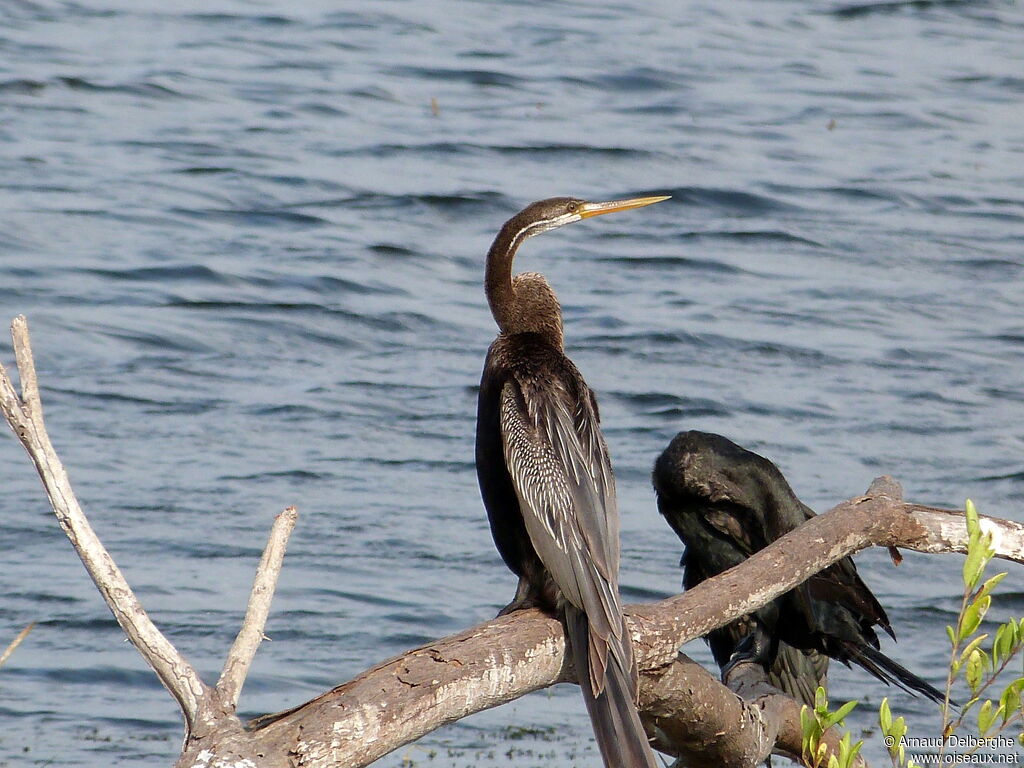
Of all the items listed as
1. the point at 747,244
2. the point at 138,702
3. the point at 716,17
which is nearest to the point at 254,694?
the point at 138,702

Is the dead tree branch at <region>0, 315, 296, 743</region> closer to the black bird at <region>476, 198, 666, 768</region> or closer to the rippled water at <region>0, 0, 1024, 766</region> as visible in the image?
the black bird at <region>476, 198, 666, 768</region>

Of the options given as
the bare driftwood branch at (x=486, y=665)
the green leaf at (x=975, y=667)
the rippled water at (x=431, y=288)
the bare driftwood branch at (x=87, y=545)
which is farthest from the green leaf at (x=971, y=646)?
the rippled water at (x=431, y=288)

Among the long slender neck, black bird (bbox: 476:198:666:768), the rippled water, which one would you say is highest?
the long slender neck

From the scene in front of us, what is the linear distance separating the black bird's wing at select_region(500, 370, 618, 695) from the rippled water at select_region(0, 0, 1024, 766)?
7.43 ft

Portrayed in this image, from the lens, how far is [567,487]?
11.2 feet

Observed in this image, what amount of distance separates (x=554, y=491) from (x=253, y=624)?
1084 millimetres

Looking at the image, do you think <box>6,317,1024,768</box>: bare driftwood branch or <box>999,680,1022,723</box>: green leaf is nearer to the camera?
<box>6,317,1024,768</box>: bare driftwood branch

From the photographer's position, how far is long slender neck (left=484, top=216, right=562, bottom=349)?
3898 millimetres

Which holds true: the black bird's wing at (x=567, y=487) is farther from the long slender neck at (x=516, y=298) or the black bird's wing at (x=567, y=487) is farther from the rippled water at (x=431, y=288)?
the rippled water at (x=431, y=288)

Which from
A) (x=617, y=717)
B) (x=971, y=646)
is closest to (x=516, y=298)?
(x=617, y=717)

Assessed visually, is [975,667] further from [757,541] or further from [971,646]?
[757,541]

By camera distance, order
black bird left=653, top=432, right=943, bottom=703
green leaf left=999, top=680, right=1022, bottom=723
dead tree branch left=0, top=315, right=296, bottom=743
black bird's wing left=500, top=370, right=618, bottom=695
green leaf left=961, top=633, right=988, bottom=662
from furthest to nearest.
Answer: black bird left=653, top=432, right=943, bottom=703
black bird's wing left=500, top=370, right=618, bottom=695
green leaf left=961, top=633, right=988, bottom=662
green leaf left=999, top=680, right=1022, bottom=723
dead tree branch left=0, top=315, right=296, bottom=743

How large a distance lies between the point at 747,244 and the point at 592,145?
1907 millimetres

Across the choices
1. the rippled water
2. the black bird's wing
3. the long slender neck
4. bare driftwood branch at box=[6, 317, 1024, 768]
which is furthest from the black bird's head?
the rippled water
